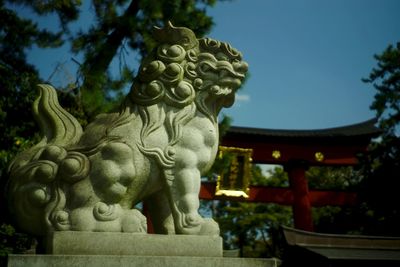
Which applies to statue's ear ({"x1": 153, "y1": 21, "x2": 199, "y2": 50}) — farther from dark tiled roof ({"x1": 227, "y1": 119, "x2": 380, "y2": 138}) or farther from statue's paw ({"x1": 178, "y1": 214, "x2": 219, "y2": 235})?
dark tiled roof ({"x1": 227, "y1": 119, "x2": 380, "y2": 138})

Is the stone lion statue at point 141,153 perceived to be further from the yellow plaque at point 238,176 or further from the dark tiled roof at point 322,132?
the dark tiled roof at point 322,132

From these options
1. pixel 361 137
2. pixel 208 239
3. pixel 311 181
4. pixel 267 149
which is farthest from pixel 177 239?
pixel 311 181

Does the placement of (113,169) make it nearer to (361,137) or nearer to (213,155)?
(213,155)

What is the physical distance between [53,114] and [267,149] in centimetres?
1305

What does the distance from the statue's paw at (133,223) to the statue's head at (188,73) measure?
0.77 m

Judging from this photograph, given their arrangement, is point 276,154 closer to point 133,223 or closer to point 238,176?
point 238,176

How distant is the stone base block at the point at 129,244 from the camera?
7.66ft

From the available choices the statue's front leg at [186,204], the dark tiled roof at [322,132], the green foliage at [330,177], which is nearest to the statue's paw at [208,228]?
the statue's front leg at [186,204]

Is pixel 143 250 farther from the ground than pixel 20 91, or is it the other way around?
pixel 20 91

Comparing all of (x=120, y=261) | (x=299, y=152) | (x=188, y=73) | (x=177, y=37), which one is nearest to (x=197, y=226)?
(x=120, y=261)

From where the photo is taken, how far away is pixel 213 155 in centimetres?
290

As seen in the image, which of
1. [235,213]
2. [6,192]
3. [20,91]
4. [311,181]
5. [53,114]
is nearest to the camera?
[6,192]

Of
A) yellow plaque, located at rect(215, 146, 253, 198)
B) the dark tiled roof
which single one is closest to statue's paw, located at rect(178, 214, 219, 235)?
yellow plaque, located at rect(215, 146, 253, 198)

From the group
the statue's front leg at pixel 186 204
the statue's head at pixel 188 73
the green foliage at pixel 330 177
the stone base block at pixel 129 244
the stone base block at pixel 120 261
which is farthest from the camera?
the green foliage at pixel 330 177
